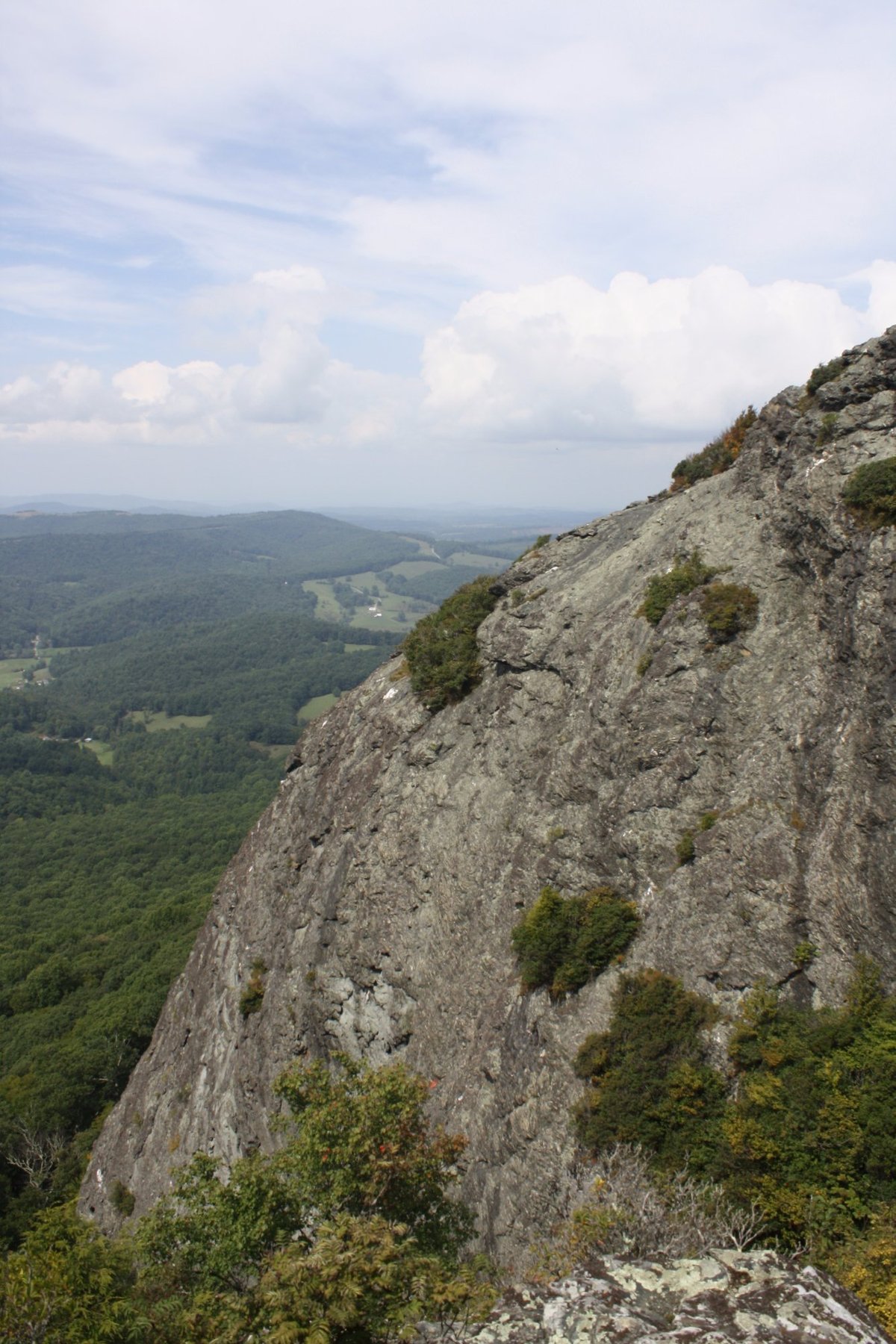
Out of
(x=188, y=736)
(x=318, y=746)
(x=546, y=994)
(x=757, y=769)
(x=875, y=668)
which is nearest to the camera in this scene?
(x=875, y=668)

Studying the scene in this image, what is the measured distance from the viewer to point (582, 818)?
2081 cm

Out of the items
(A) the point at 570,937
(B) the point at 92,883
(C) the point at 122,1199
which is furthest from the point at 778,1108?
(B) the point at 92,883

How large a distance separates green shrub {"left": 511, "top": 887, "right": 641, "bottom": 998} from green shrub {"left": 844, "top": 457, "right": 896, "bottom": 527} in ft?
36.7

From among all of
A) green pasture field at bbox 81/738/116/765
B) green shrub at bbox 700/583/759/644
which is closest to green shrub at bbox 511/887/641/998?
green shrub at bbox 700/583/759/644

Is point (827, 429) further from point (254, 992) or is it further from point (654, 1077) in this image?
point (254, 992)

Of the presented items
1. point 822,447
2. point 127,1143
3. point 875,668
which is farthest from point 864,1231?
point 127,1143

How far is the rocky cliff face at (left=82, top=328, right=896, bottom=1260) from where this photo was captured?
623 inches

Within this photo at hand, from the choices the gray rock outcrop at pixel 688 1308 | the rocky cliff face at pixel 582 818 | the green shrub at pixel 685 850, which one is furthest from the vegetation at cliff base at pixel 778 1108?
the green shrub at pixel 685 850

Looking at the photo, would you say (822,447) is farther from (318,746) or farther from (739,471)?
(318,746)

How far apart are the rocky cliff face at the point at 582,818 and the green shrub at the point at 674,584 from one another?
562 millimetres

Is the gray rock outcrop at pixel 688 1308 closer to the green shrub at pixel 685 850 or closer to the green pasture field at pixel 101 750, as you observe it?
the green shrub at pixel 685 850

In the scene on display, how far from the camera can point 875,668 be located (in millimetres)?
15383

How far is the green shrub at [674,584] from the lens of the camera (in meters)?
21.7

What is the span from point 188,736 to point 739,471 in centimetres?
16936
